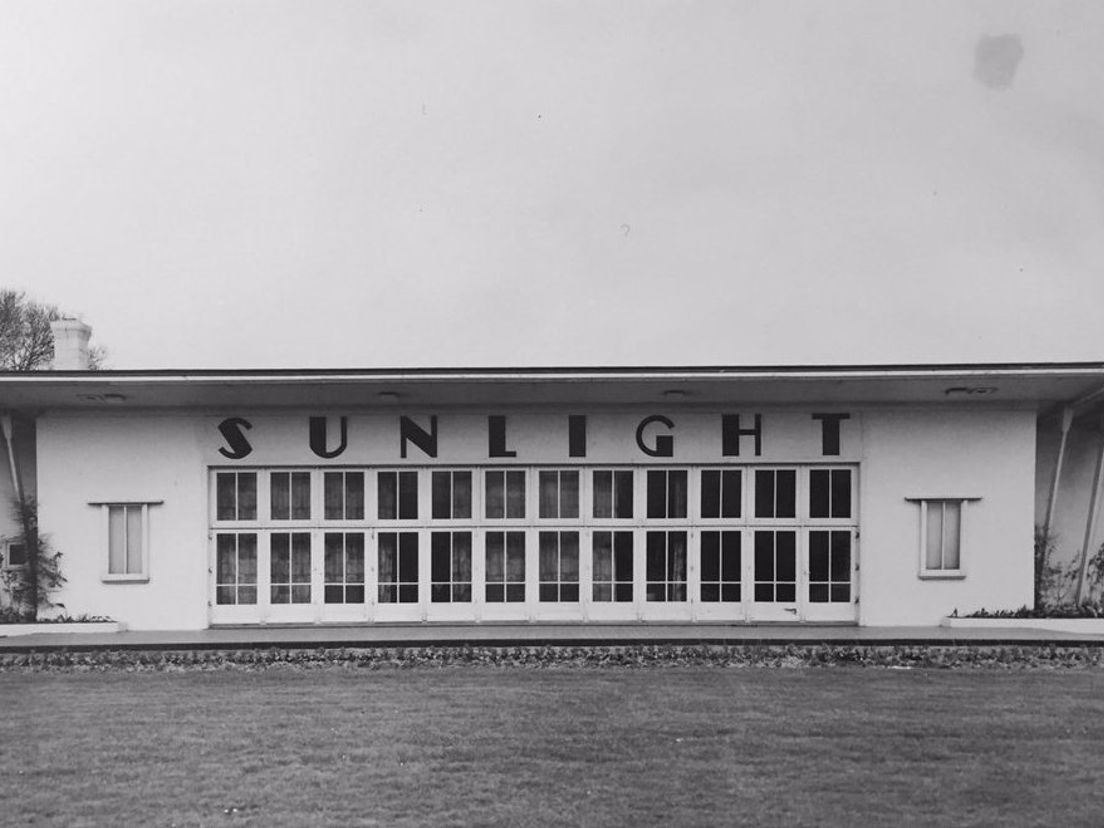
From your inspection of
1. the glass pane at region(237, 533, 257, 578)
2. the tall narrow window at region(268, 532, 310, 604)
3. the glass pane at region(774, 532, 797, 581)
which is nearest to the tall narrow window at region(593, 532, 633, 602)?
the glass pane at region(774, 532, 797, 581)

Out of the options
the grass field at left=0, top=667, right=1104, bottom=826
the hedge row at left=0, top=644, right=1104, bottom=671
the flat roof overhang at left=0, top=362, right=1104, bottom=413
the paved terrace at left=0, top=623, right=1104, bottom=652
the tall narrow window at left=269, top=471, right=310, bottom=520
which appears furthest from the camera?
the tall narrow window at left=269, top=471, right=310, bottom=520

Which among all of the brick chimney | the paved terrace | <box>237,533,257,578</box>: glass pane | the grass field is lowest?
the paved terrace

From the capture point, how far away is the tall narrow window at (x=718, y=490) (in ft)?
51.2

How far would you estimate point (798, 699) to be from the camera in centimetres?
1008

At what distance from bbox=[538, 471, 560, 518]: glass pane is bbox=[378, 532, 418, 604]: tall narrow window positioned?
1986mm

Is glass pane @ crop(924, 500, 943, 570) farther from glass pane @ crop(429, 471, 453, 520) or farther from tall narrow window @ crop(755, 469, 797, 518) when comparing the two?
glass pane @ crop(429, 471, 453, 520)

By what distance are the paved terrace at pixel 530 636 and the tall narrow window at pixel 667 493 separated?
166cm

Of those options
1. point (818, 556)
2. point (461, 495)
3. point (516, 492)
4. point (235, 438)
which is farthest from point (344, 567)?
point (818, 556)

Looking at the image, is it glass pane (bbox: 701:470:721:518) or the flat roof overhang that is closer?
the flat roof overhang

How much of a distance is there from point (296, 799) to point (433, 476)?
8799 mm

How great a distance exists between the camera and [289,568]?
51.4 ft

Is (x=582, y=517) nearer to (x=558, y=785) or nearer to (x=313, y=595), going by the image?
(x=313, y=595)

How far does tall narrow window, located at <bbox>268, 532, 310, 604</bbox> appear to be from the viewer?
15.7 metres

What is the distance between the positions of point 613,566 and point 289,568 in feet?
15.9
